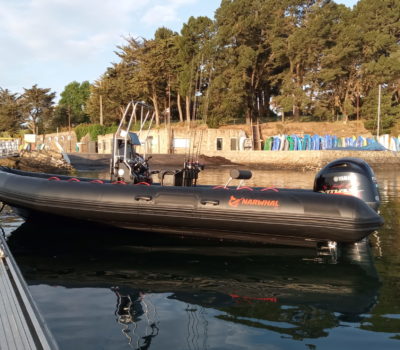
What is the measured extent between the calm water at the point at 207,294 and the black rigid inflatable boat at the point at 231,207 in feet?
1.16

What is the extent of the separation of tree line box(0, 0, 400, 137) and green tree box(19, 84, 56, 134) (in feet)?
57.9

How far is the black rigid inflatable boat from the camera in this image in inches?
196

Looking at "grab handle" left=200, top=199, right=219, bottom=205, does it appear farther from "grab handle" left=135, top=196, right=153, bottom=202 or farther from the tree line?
the tree line

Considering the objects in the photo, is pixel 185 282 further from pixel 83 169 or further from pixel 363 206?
pixel 83 169

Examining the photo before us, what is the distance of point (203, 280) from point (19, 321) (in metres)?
2.25

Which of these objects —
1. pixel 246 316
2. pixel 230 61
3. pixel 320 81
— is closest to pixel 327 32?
pixel 320 81

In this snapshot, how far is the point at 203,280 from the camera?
4.42 metres

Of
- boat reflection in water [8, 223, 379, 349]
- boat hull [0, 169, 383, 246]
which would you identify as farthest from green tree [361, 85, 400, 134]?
boat hull [0, 169, 383, 246]

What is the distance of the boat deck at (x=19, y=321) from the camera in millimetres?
2234

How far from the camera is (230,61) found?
31688 mm

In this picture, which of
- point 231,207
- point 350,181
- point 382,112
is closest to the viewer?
point 231,207

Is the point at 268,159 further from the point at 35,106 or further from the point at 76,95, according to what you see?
the point at 76,95

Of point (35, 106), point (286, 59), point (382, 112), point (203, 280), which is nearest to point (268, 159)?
point (286, 59)

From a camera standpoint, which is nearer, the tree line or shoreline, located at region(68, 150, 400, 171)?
shoreline, located at region(68, 150, 400, 171)
